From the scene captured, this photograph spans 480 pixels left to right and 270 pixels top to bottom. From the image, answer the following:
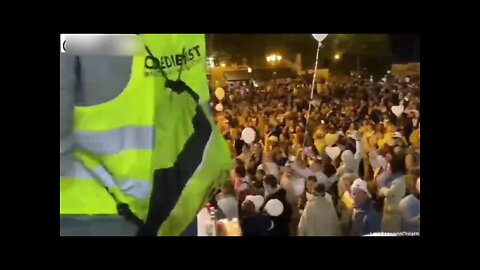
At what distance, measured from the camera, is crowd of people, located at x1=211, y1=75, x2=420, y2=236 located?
4.64 metres

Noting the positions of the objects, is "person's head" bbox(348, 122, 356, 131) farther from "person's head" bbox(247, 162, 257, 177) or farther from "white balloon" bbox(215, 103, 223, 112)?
"white balloon" bbox(215, 103, 223, 112)

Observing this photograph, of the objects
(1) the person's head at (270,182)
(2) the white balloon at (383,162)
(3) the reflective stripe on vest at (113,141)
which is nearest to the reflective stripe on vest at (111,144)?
(3) the reflective stripe on vest at (113,141)

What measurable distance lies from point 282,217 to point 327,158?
1.34 ft

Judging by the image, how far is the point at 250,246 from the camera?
4664mm

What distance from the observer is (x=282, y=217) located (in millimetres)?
4633

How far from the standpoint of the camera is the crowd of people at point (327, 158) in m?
4.64

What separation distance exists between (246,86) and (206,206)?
693 millimetres

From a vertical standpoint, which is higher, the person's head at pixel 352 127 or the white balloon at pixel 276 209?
the person's head at pixel 352 127

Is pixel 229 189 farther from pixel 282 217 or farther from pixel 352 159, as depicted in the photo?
pixel 352 159

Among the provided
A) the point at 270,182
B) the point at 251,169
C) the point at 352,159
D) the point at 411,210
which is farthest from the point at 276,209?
the point at 411,210

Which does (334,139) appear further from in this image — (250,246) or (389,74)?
(250,246)

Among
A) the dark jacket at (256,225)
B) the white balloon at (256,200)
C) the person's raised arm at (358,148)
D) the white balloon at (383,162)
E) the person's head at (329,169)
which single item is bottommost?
the dark jacket at (256,225)

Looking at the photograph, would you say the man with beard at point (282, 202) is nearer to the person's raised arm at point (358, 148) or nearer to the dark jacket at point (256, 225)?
the dark jacket at point (256, 225)
